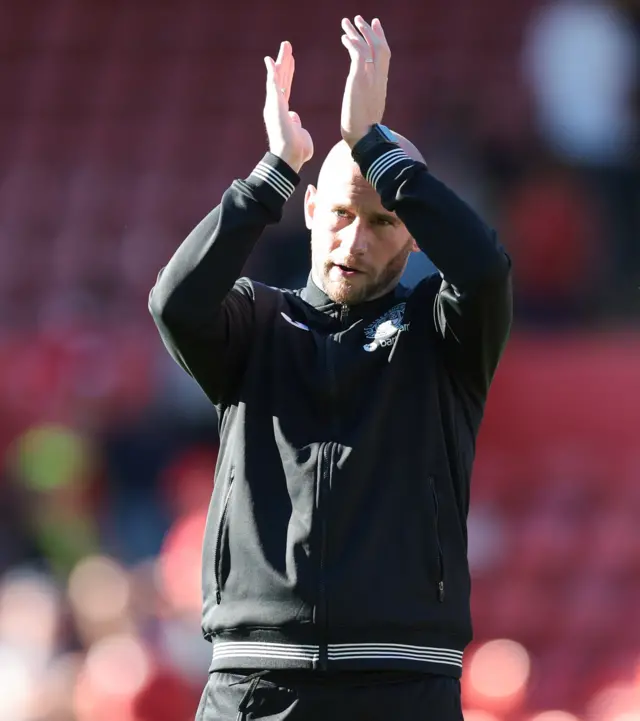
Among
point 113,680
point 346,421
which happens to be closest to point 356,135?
point 346,421

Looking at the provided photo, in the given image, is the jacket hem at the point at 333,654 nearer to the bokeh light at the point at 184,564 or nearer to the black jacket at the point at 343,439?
the black jacket at the point at 343,439

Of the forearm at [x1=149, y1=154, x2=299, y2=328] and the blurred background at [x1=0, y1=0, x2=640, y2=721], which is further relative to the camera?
the blurred background at [x1=0, y1=0, x2=640, y2=721]

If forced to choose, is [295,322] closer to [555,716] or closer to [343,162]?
[343,162]

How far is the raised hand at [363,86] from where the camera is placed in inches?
79.3

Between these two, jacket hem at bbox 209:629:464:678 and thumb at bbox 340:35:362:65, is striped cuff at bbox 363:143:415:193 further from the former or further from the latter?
jacket hem at bbox 209:629:464:678

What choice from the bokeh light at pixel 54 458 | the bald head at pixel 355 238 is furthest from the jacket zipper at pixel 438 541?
the bokeh light at pixel 54 458

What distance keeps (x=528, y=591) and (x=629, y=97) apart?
7.69ft

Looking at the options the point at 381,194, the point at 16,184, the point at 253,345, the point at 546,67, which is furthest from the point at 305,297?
the point at 16,184

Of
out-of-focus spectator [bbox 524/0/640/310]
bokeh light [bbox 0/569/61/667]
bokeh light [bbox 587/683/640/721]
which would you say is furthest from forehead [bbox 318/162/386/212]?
out-of-focus spectator [bbox 524/0/640/310]

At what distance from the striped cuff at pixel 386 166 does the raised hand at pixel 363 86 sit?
0.06 metres

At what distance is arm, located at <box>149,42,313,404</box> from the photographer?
1.96m

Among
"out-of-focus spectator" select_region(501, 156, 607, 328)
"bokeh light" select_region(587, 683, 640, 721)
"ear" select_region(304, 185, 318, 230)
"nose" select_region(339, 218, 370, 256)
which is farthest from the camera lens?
"out-of-focus spectator" select_region(501, 156, 607, 328)

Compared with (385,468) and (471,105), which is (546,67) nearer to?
(471,105)

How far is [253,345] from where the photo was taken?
208 cm
